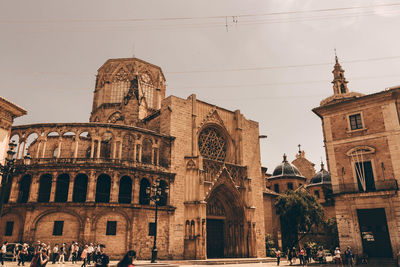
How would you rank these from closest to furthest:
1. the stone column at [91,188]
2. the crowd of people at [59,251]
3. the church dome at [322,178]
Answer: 1. the crowd of people at [59,251]
2. the stone column at [91,188]
3. the church dome at [322,178]

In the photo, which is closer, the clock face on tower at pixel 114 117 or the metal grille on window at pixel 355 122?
the metal grille on window at pixel 355 122

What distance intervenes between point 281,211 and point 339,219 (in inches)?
477

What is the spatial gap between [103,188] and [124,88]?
16.5m

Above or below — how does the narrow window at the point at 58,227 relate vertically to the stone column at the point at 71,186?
below

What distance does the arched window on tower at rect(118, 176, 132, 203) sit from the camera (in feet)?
78.4

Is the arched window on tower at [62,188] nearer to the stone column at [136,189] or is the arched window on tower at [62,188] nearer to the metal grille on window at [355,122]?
the stone column at [136,189]

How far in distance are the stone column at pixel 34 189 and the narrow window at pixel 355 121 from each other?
2350 centimetres

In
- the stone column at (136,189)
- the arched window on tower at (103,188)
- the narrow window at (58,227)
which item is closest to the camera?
the narrow window at (58,227)

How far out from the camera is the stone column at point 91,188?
→ 2198 centimetres

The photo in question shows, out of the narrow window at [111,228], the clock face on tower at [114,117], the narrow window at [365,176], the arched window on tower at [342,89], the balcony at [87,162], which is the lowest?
the narrow window at [111,228]

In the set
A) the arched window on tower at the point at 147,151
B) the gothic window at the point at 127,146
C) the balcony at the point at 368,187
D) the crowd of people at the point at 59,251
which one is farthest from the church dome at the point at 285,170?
the crowd of people at the point at 59,251

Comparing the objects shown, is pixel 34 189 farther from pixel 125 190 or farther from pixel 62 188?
pixel 125 190

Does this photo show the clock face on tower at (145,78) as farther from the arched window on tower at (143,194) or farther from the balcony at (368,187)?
the balcony at (368,187)

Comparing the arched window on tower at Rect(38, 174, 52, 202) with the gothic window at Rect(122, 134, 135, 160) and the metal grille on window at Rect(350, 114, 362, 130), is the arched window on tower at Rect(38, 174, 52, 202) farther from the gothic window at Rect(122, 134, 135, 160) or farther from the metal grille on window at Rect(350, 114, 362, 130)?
the metal grille on window at Rect(350, 114, 362, 130)
